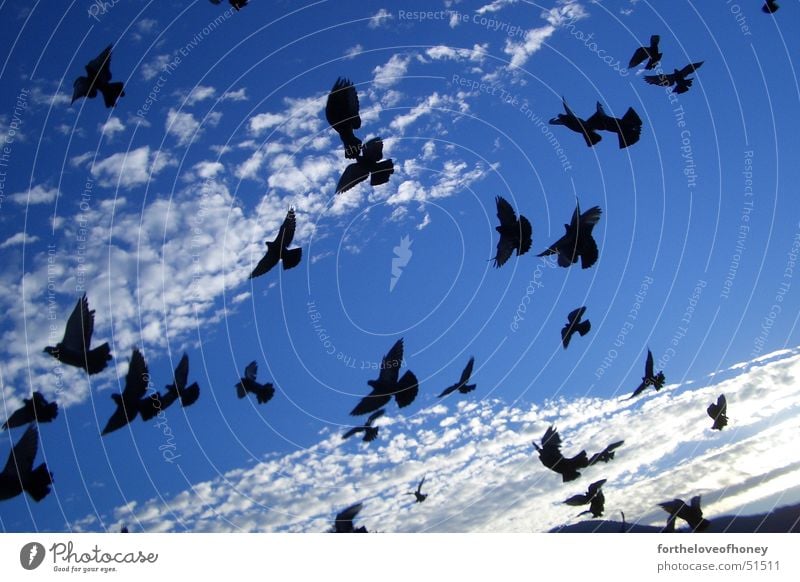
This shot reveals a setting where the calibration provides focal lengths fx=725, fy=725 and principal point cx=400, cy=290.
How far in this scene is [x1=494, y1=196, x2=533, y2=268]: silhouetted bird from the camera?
17344 mm

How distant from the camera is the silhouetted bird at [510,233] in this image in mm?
17344

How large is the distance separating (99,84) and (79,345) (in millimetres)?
5694

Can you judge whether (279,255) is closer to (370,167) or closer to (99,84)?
(370,167)

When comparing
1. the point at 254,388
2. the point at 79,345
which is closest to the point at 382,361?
the point at 254,388

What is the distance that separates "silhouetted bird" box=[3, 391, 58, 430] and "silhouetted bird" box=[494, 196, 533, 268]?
1053 cm

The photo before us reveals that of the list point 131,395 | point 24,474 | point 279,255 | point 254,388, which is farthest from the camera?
point 254,388

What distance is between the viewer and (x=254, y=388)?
59.3 ft

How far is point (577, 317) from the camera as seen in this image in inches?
711

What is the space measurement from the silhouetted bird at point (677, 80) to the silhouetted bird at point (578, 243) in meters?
3.28
